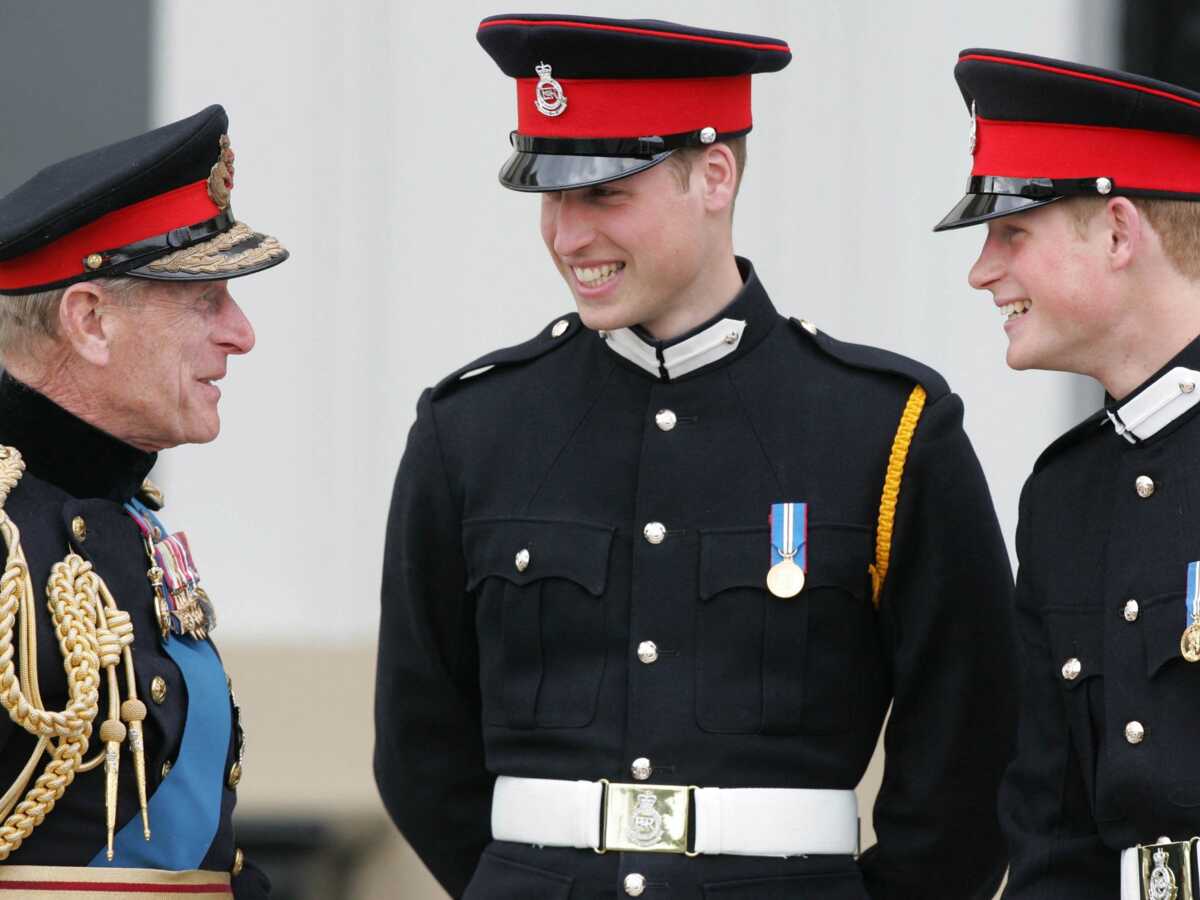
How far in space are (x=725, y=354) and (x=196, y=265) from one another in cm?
89

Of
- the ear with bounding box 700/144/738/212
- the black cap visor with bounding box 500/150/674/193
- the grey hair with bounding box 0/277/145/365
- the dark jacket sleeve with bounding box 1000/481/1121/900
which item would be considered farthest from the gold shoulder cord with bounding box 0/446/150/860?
the dark jacket sleeve with bounding box 1000/481/1121/900

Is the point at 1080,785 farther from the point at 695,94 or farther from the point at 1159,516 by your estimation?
the point at 695,94

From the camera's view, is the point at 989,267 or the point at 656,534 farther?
the point at 656,534

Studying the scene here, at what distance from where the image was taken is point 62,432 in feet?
11.5

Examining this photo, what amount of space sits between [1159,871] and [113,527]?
1660mm

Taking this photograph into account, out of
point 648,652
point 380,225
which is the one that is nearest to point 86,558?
point 648,652

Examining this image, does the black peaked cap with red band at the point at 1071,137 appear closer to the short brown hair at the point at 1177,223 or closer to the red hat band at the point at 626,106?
the short brown hair at the point at 1177,223

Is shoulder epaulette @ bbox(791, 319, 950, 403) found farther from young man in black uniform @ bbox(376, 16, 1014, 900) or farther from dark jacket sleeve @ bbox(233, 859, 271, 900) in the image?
dark jacket sleeve @ bbox(233, 859, 271, 900)

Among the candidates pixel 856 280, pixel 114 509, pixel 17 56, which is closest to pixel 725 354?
pixel 114 509

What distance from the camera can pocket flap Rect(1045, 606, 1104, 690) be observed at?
3.38 m

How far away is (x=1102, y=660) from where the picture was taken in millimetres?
3357

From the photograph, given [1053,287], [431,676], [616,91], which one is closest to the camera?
[1053,287]

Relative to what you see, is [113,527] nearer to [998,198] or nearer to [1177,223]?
[998,198]

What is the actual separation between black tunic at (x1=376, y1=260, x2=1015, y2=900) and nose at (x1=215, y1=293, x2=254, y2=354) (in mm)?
382
